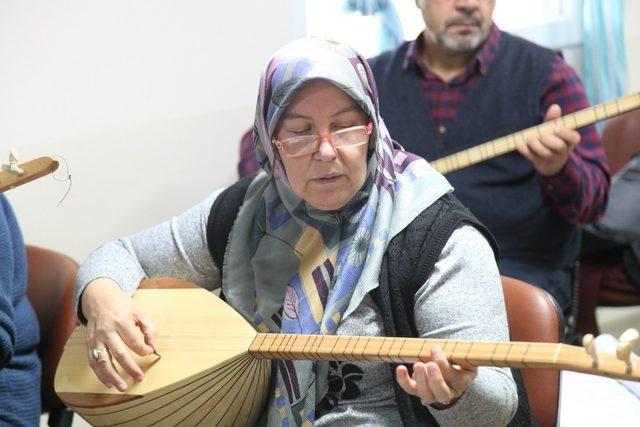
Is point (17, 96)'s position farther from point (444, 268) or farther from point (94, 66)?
point (444, 268)

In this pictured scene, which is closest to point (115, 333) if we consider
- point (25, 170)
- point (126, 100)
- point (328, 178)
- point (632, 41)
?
point (25, 170)

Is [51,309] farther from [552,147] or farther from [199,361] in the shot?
[552,147]

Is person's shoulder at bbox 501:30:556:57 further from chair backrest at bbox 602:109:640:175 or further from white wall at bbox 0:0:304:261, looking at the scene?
Answer: white wall at bbox 0:0:304:261

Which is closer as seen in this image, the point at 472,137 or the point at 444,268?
the point at 444,268

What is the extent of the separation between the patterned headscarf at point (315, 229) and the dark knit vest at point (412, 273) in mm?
17

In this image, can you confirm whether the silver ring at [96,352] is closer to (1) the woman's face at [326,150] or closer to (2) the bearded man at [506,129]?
(1) the woman's face at [326,150]

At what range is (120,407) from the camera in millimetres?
1551

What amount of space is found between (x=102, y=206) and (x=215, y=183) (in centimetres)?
37

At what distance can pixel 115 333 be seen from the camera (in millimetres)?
1613

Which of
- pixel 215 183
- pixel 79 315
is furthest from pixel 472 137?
pixel 79 315

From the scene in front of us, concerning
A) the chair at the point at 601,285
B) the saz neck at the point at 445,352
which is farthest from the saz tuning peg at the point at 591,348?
the chair at the point at 601,285

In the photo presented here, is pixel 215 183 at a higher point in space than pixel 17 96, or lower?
lower

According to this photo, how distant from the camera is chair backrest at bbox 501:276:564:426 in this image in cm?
162

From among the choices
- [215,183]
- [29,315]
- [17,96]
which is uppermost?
[17,96]
